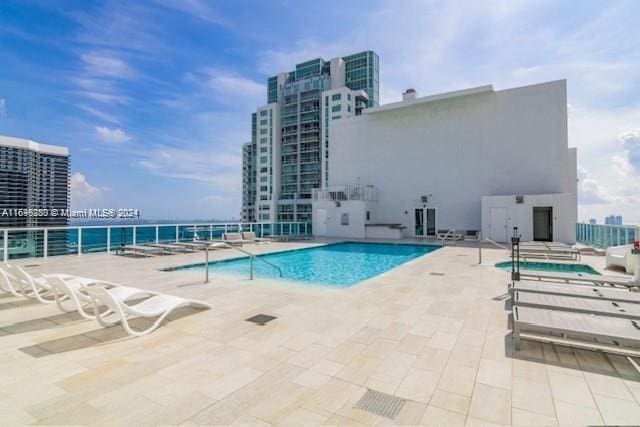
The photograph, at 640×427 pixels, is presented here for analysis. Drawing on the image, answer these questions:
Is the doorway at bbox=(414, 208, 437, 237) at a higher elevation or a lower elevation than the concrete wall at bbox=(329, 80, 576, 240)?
lower

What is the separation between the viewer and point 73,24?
9000 millimetres

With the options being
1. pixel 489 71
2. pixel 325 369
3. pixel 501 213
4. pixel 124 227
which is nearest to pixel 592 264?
pixel 501 213

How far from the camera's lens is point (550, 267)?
8547mm

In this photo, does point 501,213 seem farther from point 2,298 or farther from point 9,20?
point 9,20

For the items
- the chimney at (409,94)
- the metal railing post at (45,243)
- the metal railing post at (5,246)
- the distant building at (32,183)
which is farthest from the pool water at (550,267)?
the distant building at (32,183)

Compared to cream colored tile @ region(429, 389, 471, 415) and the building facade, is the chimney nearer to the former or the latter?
the building facade

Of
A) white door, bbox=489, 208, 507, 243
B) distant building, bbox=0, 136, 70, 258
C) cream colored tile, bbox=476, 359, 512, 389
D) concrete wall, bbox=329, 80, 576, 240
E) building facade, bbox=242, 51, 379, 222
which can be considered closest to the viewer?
cream colored tile, bbox=476, 359, 512, 389

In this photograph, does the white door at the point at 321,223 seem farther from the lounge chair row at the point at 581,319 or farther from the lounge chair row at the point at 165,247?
the lounge chair row at the point at 581,319

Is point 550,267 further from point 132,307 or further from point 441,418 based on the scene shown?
point 132,307

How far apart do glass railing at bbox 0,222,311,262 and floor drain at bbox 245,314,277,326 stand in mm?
8325

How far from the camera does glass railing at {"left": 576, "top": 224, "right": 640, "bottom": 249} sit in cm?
932

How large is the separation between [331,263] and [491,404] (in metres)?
7.93

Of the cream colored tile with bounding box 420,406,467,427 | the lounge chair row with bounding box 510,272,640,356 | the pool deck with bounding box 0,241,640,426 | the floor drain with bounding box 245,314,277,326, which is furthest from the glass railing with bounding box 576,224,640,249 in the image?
the floor drain with bounding box 245,314,277,326

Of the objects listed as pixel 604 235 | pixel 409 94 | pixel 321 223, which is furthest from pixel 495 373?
pixel 409 94
